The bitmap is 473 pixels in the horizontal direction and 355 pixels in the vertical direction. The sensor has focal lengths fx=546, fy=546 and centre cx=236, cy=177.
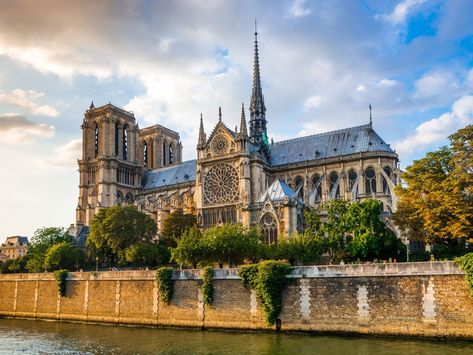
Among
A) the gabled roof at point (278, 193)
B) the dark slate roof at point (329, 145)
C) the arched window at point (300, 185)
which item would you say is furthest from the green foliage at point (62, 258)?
the dark slate roof at point (329, 145)

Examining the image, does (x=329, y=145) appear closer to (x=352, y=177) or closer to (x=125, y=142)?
(x=352, y=177)

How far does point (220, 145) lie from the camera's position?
71500 millimetres

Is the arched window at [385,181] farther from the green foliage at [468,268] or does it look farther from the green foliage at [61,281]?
the green foliage at [61,281]

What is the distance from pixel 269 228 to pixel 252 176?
14.3 m

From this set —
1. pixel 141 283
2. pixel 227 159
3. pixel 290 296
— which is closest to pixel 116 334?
pixel 141 283

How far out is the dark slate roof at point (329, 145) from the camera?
69.0 meters

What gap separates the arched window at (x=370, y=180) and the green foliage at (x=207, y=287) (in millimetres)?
34253

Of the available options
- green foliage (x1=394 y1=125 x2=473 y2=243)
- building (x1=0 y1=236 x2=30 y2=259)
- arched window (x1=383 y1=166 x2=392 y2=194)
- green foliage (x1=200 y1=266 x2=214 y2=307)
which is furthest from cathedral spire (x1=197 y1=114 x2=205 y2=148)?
building (x1=0 y1=236 x2=30 y2=259)

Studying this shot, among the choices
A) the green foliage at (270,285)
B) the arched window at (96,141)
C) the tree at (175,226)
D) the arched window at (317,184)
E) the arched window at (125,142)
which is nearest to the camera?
the green foliage at (270,285)

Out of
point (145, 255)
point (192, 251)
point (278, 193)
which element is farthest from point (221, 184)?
A: point (192, 251)

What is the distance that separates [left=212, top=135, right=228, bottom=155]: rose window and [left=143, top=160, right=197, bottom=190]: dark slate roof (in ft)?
43.0

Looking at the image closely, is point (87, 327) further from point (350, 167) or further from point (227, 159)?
point (350, 167)

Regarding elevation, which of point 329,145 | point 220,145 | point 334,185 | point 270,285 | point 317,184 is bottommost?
point 270,285

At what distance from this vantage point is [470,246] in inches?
1569
